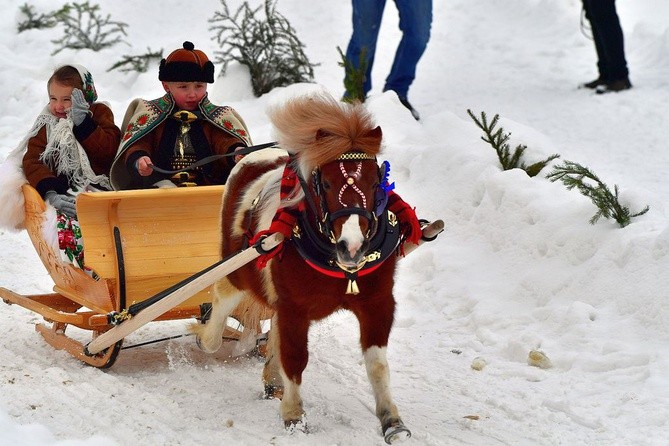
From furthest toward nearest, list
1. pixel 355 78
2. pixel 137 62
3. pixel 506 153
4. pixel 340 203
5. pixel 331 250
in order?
1. pixel 137 62
2. pixel 355 78
3. pixel 506 153
4. pixel 331 250
5. pixel 340 203

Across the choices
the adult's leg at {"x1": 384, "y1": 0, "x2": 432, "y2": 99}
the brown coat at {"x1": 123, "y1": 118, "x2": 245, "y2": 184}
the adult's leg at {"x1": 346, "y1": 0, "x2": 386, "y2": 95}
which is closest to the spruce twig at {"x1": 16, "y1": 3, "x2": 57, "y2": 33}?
the adult's leg at {"x1": 346, "y1": 0, "x2": 386, "y2": 95}

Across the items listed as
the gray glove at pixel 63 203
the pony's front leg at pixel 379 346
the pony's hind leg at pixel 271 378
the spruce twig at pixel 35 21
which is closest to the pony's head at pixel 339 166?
the pony's front leg at pixel 379 346

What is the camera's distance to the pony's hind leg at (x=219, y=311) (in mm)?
5207

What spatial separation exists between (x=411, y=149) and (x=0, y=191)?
3.81 m

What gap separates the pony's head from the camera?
3.71m

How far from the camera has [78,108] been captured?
5594mm

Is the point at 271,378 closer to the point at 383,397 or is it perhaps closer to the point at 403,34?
the point at 383,397

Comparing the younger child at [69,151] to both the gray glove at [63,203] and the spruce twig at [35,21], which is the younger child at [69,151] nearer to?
the gray glove at [63,203]

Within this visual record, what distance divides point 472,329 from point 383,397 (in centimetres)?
184

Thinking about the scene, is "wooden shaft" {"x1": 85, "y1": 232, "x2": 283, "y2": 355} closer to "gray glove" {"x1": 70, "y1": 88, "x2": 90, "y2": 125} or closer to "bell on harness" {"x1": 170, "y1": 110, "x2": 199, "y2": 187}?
"bell on harness" {"x1": 170, "y1": 110, "x2": 199, "y2": 187}

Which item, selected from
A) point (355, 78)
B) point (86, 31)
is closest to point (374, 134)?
point (355, 78)

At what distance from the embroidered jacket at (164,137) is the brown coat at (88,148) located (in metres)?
0.16

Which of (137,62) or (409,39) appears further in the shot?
(137,62)

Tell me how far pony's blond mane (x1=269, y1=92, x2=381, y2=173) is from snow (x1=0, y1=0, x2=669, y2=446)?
1.30 meters
